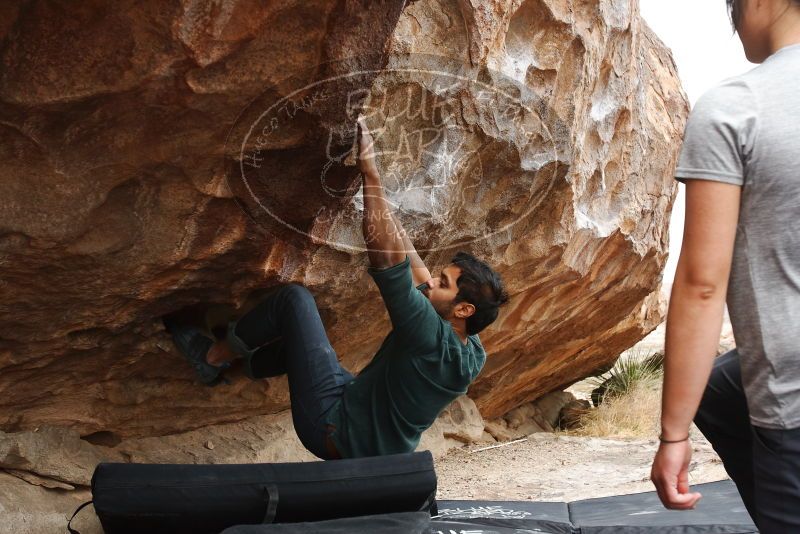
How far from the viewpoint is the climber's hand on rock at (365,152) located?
2600 millimetres

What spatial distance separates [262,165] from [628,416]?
18.0 ft

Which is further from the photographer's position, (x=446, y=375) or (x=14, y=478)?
(x=14, y=478)

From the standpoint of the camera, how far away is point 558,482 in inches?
199

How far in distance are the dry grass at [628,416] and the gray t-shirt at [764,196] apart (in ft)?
18.2

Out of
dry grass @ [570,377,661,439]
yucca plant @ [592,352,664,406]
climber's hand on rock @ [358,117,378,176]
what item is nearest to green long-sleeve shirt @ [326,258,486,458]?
climber's hand on rock @ [358,117,378,176]

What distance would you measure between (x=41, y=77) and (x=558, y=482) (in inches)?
153

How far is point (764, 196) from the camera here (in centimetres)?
146

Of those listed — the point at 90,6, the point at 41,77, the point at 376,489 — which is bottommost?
the point at 376,489

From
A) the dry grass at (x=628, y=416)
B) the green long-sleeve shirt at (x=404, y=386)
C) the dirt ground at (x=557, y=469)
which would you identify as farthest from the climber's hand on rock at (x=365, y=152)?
the dry grass at (x=628, y=416)

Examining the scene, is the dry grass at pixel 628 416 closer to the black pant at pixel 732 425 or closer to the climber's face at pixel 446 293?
the climber's face at pixel 446 293

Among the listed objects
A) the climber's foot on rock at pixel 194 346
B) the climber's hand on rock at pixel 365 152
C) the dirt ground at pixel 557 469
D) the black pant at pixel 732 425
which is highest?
the climber's hand on rock at pixel 365 152

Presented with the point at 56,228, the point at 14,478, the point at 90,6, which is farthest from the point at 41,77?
the point at 14,478

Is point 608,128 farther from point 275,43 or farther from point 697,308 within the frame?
point 697,308

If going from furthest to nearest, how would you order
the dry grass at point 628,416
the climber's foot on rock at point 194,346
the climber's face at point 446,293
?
the dry grass at point 628,416
the climber's foot on rock at point 194,346
the climber's face at point 446,293
